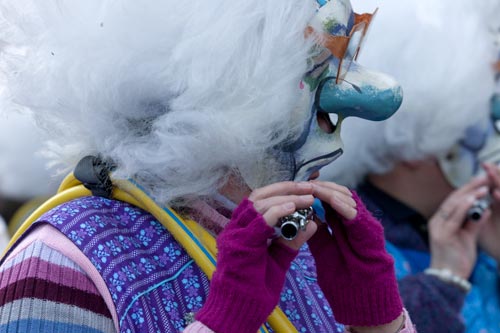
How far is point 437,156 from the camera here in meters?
2.54

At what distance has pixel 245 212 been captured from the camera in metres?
1.10

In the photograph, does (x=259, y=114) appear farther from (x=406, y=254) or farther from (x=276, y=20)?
(x=406, y=254)

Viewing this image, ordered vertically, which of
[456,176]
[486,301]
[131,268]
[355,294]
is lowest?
[486,301]

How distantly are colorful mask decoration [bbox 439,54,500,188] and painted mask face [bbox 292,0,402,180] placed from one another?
1340mm

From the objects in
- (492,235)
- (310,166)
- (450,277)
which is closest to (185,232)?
(310,166)

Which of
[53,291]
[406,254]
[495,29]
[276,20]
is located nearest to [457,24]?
[495,29]

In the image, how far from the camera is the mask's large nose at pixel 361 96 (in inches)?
49.5

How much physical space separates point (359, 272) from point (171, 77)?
43cm

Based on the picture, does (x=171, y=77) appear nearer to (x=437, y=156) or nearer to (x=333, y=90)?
(x=333, y=90)

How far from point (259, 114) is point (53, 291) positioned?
403 millimetres

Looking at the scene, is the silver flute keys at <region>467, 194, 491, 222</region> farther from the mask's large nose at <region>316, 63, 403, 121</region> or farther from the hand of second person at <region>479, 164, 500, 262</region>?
the mask's large nose at <region>316, 63, 403, 121</region>

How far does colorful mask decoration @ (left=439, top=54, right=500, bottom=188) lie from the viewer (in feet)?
8.32

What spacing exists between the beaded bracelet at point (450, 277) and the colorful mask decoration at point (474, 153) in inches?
13.7

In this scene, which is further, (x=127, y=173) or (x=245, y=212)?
(x=127, y=173)
